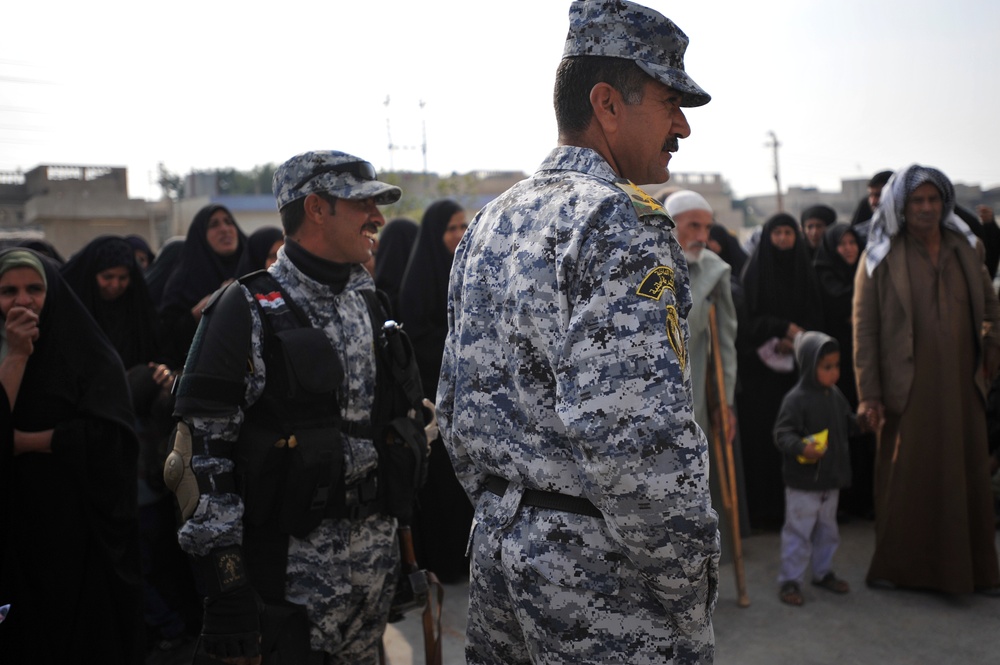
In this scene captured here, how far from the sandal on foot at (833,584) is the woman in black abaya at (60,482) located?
3589 millimetres

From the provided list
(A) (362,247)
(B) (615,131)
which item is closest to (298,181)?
(A) (362,247)

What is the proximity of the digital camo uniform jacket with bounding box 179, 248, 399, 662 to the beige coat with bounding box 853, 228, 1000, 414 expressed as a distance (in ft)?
10.3

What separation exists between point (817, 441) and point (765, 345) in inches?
54.3

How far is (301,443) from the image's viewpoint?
8.04 ft

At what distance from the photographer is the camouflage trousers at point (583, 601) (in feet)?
5.59

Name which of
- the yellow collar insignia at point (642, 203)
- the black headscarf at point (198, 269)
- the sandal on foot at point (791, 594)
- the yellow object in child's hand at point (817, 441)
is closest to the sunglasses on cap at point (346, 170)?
the yellow collar insignia at point (642, 203)

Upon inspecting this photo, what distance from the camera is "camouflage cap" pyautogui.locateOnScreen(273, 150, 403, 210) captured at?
266 cm

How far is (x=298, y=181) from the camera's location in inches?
106

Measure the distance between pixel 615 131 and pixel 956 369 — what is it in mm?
3565

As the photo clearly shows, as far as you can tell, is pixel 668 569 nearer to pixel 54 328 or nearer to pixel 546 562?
pixel 546 562

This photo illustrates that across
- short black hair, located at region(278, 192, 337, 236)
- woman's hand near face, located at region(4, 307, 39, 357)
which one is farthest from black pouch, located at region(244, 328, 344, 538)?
woman's hand near face, located at region(4, 307, 39, 357)

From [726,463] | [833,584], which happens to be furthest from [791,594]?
[726,463]

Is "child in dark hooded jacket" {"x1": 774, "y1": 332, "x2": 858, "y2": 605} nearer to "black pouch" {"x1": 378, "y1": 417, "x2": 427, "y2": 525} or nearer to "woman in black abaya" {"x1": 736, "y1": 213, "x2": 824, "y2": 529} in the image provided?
"woman in black abaya" {"x1": 736, "y1": 213, "x2": 824, "y2": 529}

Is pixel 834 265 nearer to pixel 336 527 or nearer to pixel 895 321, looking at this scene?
pixel 895 321
